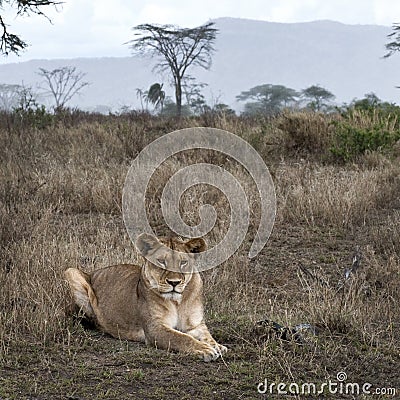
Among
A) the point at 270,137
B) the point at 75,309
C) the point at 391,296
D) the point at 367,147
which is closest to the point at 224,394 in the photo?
the point at 75,309

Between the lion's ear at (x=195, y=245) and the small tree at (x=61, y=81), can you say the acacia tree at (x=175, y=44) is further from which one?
the lion's ear at (x=195, y=245)

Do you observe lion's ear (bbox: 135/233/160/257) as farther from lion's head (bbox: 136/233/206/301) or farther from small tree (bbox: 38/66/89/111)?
small tree (bbox: 38/66/89/111)

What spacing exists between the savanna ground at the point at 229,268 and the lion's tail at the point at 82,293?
76mm

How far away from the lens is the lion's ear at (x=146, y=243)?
4.62m

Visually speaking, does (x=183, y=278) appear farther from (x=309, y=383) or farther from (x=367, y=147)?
(x=367, y=147)

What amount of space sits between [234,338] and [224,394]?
0.90 m

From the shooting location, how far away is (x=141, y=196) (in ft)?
31.2

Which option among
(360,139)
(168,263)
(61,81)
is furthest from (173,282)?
(61,81)

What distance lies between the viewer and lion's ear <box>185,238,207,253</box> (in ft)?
15.2

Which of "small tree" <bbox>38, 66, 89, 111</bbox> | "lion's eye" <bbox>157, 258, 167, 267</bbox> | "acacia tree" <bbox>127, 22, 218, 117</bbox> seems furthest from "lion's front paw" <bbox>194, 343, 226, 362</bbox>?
"acacia tree" <bbox>127, 22, 218, 117</bbox>

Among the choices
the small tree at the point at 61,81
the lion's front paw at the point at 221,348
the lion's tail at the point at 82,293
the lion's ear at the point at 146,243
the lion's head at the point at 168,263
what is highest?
the small tree at the point at 61,81

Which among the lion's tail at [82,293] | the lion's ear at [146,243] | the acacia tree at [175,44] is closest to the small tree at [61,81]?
the acacia tree at [175,44]

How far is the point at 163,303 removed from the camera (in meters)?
4.63

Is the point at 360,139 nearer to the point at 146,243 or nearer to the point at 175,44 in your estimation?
the point at 146,243
